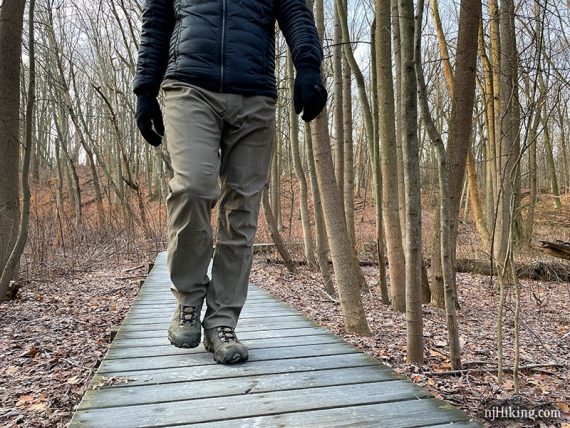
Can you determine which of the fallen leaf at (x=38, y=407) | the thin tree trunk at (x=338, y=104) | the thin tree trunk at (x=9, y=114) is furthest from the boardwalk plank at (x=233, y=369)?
the thin tree trunk at (x=9, y=114)

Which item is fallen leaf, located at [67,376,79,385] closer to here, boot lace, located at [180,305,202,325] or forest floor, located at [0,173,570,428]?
forest floor, located at [0,173,570,428]

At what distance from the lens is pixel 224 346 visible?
2273 mm

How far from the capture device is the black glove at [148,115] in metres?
2.44

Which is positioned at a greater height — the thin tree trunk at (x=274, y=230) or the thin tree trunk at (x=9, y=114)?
the thin tree trunk at (x=9, y=114)

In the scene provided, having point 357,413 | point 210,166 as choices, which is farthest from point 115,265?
point 357,413

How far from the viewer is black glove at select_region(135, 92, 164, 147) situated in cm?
244

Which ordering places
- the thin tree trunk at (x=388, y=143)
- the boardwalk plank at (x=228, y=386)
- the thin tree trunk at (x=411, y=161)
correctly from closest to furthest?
the boardwalk plank at (x=228, y=386), the thin tree trunk at (x=411, y=161), the thin tree trunk at (x=388, y=143)

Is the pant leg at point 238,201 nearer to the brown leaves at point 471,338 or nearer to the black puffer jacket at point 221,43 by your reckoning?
the black puffer jacket at point 221,43

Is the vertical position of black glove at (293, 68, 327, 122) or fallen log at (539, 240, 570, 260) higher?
black glove at (293, 68, 327, 122)

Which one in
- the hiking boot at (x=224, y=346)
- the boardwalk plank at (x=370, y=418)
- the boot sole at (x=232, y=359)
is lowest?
the boardwalk plank at (x=370, y=418)

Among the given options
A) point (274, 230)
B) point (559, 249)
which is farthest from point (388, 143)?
point (559, 249)

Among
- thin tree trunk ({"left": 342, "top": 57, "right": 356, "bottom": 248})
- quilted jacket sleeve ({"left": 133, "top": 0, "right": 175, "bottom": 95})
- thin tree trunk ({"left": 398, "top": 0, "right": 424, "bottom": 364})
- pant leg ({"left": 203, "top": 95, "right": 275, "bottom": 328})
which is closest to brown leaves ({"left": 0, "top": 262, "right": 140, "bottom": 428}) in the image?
pant leg ({"left": 203, "top": 95, "right": 275, "bottom": 328})

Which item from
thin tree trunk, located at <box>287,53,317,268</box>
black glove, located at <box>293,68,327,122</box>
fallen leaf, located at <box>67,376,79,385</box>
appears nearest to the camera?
black glove, located at <box>293,68,327,122</box>

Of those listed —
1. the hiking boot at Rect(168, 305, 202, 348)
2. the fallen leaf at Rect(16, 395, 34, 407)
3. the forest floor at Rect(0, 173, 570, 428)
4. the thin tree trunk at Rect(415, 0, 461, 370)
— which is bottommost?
the forest floor at Rect(0, 173, 570, 428)
